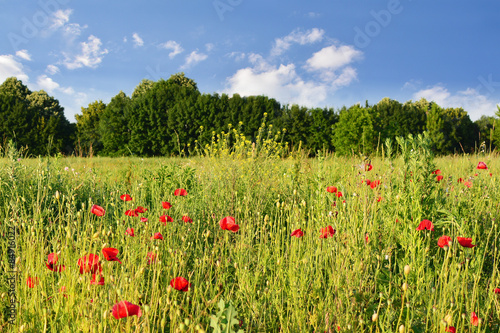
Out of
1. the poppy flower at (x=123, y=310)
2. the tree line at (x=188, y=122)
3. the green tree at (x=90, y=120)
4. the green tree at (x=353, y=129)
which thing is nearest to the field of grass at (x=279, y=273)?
the poppy flower at (x=123, y=310)

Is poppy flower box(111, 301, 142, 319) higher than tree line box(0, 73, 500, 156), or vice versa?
tree line box(0, 73, 500, 156)

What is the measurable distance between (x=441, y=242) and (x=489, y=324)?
0.84m

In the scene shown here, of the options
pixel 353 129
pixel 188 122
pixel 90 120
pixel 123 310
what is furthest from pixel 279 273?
pixel 90 120

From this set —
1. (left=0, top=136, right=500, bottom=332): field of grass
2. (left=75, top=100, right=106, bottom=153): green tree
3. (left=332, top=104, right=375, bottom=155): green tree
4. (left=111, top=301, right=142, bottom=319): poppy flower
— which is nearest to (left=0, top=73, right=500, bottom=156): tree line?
(left=332, top=104, right=375, bottom=155): green tree

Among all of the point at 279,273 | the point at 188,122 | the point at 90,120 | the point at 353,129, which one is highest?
the point at 90,120

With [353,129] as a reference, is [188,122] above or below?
above

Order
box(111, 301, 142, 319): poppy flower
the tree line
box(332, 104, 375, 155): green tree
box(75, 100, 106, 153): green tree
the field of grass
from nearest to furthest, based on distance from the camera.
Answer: box(111, 301, 142, 319): poppy flower
the field of grass
box(332, 104, 375, 155): green tree
the tree line
box(75, 100, 106, 153): green tree

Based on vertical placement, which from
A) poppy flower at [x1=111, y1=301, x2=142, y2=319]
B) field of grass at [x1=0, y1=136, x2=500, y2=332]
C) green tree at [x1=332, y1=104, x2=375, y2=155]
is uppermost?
green tree at [x1=332, y1=104, x2=375, y2=155]

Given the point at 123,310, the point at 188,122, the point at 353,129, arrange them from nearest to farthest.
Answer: the point at 123,310
the point at 353,129
the point at 188,122

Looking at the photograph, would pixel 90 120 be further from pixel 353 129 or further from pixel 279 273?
pixel 279 273

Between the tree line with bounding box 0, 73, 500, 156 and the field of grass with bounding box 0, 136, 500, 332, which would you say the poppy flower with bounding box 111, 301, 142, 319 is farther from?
the tree line with bounding box 0, 73, 500, 156

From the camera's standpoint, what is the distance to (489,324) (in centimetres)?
190

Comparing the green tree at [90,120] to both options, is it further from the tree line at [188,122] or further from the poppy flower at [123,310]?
the poppy flower at [123,310]

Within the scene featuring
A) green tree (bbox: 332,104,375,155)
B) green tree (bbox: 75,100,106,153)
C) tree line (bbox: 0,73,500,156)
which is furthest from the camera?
green tree (bbox: 75,100,106,153)
